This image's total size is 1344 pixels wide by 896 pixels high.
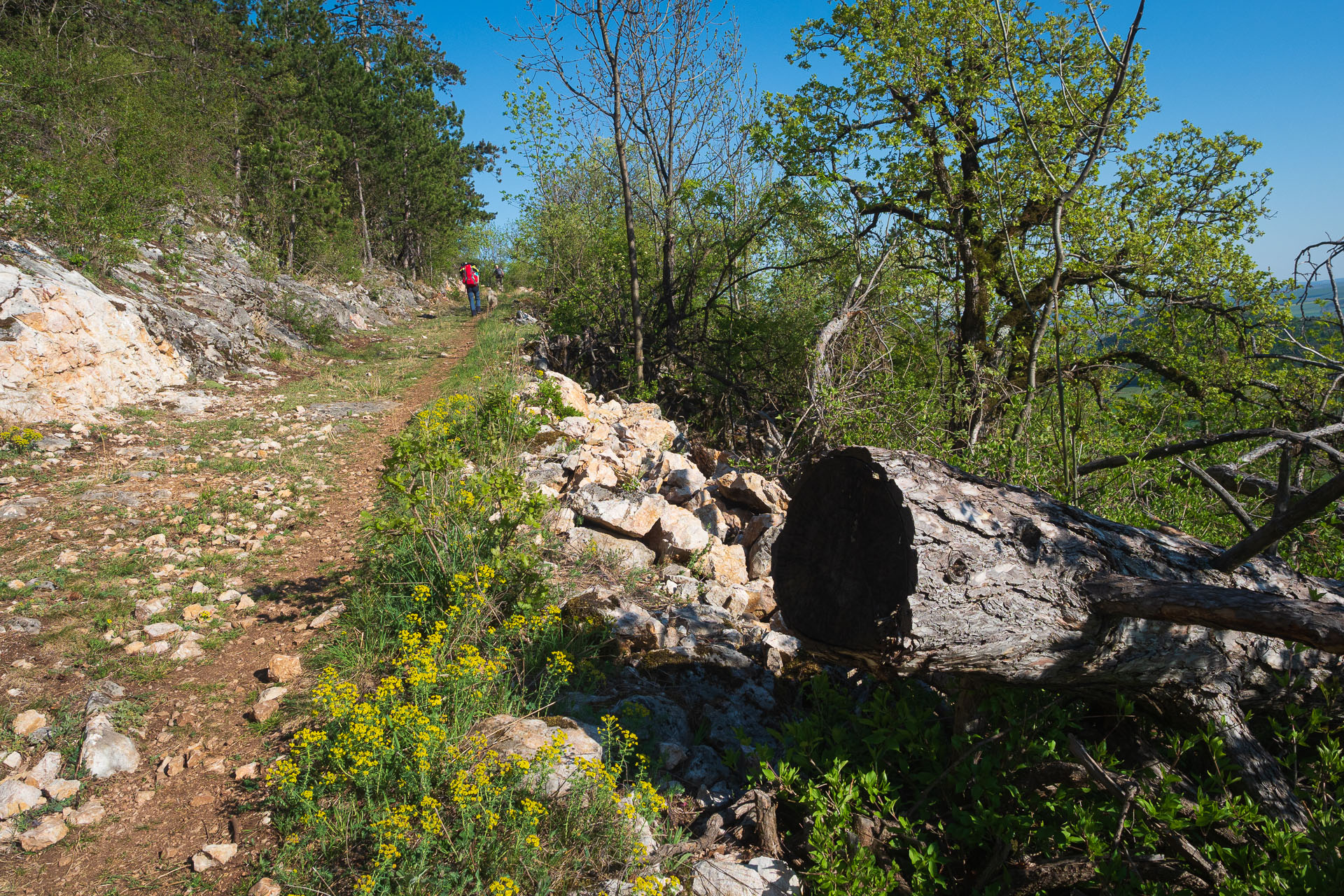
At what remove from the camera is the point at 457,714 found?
9.61ft

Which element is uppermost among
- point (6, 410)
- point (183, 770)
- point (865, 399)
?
point (865, 399)

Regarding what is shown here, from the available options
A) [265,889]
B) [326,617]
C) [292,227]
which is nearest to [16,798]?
[265,889]

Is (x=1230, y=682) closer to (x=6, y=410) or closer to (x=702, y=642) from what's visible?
(x=702, y=642)

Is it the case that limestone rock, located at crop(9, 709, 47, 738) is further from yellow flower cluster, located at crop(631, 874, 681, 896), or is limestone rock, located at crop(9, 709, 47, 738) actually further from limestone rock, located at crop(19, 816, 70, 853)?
yellow flower cluster, located at crop(631, 874, 681, 896)

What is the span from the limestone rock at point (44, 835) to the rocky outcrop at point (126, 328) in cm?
553

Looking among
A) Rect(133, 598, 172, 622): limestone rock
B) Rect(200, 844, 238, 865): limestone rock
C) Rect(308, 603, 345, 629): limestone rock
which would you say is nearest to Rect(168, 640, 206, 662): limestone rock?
Rect(133, 598, 172, 622): limestone rock

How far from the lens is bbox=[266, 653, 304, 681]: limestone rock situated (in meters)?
3.49

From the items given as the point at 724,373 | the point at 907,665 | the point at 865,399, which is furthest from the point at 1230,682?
the point at 724,373

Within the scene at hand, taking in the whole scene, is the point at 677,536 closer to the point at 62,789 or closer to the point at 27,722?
the point at 62,789

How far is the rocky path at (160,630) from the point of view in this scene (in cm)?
257

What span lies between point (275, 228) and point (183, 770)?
1683cm

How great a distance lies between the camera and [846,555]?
2645 mm

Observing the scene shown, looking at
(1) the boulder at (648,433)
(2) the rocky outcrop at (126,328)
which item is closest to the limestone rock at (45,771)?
(1) the boulder at (648,433)

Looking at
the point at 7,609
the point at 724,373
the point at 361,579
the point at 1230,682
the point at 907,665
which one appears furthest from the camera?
the point at 724,373
